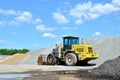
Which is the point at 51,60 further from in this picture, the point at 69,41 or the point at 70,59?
the point at 69,41

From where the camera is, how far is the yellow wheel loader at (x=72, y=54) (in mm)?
31062

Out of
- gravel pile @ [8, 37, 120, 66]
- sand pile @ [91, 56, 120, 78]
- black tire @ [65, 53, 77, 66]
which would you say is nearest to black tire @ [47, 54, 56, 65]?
black tire @ [65, 53, 77, 66]

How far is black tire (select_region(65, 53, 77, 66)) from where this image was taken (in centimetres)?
3108

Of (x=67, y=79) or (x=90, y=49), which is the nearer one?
(x=67, y=79)

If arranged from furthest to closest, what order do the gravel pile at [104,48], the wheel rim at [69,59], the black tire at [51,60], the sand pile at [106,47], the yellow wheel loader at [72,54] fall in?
1. the gravel pile at [104,48]
2. the sand pile at [106,47]
3. the black tire at [51,60]
4. the wheel rim at [69,59]
5. the yellow wheel loader at [72,54]

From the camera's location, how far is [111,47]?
1550 inches

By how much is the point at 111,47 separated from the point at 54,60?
9280 millimetres

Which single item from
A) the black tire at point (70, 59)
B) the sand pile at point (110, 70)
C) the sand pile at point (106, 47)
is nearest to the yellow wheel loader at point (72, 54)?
the black tire at point (70, 59)

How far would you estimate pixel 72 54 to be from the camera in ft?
103

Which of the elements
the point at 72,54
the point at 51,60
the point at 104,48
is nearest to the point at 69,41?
the point at 72,54

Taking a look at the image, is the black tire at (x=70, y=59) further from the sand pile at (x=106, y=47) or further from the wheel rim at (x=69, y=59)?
the sand pile at (x=106, y=47)

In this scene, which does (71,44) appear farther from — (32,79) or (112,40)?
(32,79)

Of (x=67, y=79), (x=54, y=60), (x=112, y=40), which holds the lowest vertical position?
(x=67, y=79)

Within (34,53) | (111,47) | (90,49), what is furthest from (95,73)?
(34,53)
